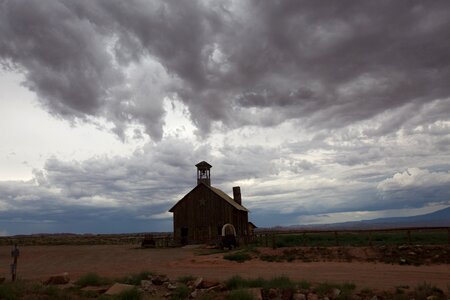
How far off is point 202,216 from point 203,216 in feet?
0.40

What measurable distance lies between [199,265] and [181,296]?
1040 centimetres

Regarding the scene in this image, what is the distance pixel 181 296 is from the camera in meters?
12.8

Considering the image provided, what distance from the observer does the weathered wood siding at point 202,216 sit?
136 feet

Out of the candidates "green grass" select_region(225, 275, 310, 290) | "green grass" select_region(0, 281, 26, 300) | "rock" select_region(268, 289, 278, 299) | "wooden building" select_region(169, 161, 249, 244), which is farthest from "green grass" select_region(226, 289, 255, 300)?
"wooden building" select_region(169, 161, 249, 244)

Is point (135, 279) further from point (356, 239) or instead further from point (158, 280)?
point (356, 239)

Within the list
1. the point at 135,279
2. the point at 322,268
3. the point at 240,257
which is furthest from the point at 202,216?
the point at 135,279

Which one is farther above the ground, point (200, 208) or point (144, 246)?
point (200, 208)

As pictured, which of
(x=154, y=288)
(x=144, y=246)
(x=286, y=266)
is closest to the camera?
(x=154, y=288)

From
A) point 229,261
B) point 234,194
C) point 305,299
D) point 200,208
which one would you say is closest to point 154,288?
point 305,299

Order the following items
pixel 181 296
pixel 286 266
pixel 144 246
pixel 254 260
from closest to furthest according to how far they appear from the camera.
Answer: pixel 181 296 < pixel 286 266 < pixel 254 260 < pixel 144 246

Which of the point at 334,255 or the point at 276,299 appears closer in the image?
the point at 276,299

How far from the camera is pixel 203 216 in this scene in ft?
138

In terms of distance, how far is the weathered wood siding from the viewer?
41500mm

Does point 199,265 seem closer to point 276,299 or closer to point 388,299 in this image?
point 276,299
